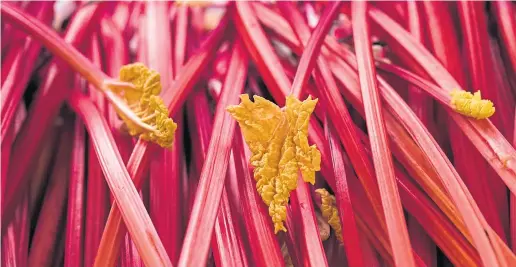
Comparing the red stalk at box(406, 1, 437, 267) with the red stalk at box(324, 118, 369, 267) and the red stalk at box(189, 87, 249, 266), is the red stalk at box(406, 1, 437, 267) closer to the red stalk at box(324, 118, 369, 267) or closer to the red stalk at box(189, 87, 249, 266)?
the red stalk at box(324, 118, 369, 267)

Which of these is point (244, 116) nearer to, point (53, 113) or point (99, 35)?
point (53, 113)

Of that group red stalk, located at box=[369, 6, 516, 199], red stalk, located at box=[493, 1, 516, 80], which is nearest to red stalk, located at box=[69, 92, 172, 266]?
red stalk, located at box=[369, 6, 516, 199]

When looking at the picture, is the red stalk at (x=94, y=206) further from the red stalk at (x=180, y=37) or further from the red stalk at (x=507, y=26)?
the red stalk at (x=507, y=26)

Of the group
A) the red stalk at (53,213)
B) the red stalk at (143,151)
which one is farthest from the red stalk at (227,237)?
the red stalk at (53,213)

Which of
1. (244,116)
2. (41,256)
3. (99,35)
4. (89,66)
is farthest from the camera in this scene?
(99,35)

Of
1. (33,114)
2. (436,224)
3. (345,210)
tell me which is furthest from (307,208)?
(33,114)

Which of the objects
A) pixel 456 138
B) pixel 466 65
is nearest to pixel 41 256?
pixel 456 138
